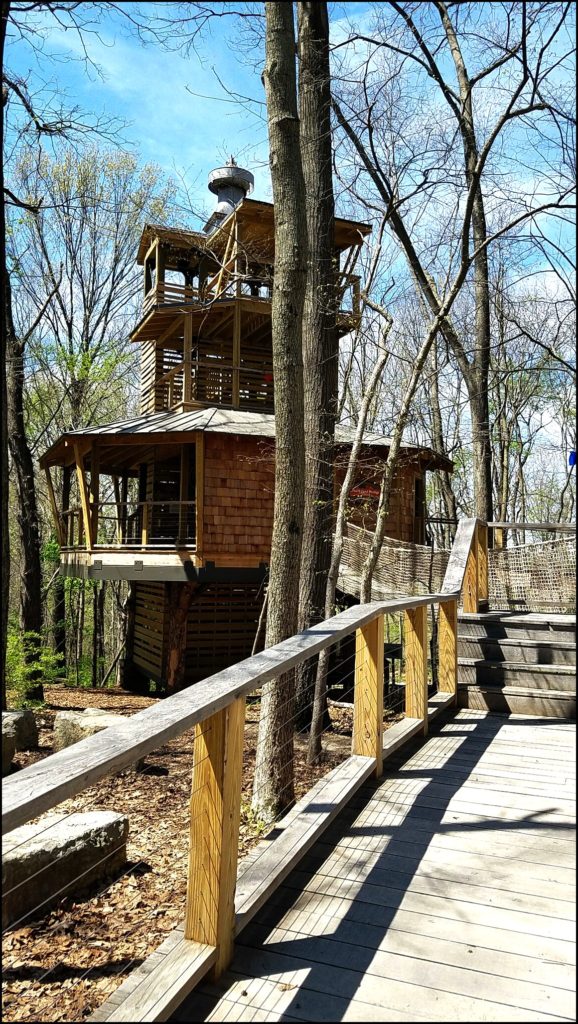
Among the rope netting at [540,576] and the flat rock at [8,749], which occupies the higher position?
the rope netting at [540,576]

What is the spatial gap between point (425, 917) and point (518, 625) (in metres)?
1.25

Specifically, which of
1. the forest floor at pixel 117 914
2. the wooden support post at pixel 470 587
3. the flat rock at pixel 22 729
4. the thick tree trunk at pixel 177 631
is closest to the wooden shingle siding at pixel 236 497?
the thick tree trunk at pixel 177 631

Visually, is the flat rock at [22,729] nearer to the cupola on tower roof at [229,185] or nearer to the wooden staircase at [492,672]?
the wooden staircase at [492,672]

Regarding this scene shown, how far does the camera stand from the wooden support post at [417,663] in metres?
4.35

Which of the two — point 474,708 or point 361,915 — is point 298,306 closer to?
point 474,708

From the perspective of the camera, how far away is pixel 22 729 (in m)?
7.77

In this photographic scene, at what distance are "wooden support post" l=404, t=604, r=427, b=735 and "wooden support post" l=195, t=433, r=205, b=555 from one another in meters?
7.88

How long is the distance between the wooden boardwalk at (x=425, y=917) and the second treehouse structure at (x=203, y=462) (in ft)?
19.9

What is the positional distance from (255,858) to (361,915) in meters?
0.46

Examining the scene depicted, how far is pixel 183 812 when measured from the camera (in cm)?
573

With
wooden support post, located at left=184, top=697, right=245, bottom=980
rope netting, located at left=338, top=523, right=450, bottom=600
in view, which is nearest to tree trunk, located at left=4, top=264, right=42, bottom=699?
rope netting, located at left=338, top=523, right=450, bottom=600

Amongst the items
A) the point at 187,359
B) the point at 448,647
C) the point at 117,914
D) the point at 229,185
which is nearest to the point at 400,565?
the point at 448,647

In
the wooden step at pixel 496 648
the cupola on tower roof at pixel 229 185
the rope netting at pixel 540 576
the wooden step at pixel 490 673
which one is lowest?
the wooden step at pixel 490 673

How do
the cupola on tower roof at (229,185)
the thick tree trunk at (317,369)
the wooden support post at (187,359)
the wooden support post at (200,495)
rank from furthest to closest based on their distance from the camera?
the cupola on tower roof at (229,185) < the wooden support post at (187,359) < the wooden support post at (200,495) < the thick tree trunk at (317,369)
